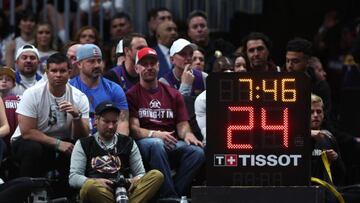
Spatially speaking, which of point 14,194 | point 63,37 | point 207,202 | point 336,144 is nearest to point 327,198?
point 336,144

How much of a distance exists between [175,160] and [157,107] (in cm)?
71

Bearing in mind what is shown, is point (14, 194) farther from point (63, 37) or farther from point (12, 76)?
point (63, 37)

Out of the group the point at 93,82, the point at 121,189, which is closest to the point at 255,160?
the point at 121,189

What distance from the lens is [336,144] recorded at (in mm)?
16594

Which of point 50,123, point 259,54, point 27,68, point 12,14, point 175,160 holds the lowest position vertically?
point 175,160

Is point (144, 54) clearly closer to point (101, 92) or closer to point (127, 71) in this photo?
point (101, 92)

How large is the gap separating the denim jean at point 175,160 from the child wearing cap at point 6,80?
1944mm

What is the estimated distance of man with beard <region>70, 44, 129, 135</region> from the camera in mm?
16609

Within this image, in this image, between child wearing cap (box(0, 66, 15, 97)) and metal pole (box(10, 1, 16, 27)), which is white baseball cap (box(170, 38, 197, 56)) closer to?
child wearing cap (box(0, 66, 15, 97))

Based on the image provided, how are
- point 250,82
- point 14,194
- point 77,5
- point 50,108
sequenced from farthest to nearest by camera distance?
point 77,5 → point 50,108 → point 14,194 → point 250,82

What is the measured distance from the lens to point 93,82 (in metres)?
16.8

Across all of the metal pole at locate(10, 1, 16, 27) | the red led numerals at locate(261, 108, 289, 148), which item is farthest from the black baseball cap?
the metal pole at locate(10, 1, 16, 27)

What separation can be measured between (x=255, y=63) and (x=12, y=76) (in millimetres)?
3569

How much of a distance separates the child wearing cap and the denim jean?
1.94 metres
